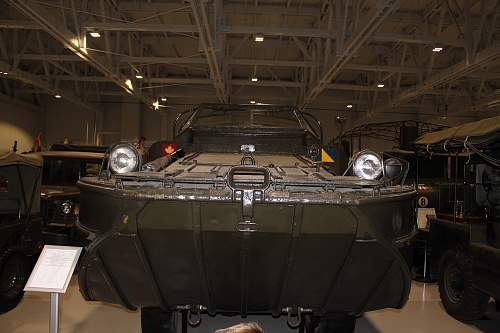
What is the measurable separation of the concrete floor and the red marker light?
186 cm

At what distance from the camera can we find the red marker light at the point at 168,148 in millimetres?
4359

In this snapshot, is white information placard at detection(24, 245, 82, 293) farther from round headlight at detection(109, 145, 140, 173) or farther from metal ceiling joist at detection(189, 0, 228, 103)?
metal ceiling joist at detection(189, 0, 228, 103)

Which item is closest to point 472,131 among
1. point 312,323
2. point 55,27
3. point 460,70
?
point 312,323

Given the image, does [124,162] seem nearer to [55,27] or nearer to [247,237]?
[247,237]

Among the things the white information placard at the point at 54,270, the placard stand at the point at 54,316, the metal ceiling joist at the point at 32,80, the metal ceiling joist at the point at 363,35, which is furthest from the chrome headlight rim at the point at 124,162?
the metal ceiling joist at the point at 32,80

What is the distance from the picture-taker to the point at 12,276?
5.55 m

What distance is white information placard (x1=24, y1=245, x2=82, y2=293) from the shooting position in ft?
9.02

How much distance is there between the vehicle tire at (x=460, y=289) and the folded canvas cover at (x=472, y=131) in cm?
142

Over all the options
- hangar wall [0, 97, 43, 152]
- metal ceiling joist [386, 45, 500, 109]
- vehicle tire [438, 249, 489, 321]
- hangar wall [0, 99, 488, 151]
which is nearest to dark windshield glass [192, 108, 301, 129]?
vehicle tire [438, 249, 489, 321]

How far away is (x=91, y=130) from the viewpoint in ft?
62.0

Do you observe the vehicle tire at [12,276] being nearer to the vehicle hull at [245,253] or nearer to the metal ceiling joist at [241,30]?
the vehicle hull at [245,253]

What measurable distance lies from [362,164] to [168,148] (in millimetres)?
1998

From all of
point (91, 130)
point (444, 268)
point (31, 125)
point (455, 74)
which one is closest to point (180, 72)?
point (91, 130)

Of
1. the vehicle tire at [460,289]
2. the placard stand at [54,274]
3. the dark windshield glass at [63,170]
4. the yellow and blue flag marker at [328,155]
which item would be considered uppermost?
the yellow and blue flag marker at [328,155]
